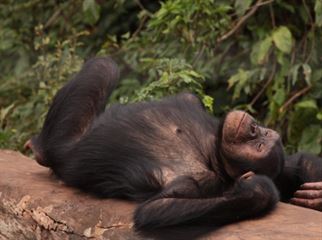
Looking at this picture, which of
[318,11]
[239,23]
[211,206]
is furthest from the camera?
[239,23]

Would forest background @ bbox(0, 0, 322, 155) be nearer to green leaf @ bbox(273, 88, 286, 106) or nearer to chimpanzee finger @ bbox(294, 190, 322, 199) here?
green leaf @ bbox(273, 88, 286, 106)

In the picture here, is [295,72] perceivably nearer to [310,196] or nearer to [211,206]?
[310,196]

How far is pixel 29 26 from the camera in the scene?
337 inches

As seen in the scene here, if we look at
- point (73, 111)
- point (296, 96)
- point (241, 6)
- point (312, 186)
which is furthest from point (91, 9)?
point (312, 186)

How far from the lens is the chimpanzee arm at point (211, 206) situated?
3451mm

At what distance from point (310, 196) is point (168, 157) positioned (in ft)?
2.21

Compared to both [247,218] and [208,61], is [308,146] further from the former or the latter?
[247,218]

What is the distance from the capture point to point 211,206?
3443 millimetres

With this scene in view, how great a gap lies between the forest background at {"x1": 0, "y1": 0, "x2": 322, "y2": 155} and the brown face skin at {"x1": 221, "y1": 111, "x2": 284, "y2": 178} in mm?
1864

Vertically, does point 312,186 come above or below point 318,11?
below

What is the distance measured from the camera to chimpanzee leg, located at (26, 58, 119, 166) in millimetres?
4355

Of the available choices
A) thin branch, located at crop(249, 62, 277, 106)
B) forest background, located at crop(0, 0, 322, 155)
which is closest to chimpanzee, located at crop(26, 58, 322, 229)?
forest background, located at crop(0, 0, 322, 155)

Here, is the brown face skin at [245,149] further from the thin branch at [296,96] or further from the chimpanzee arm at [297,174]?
the thin branch at [296,96]

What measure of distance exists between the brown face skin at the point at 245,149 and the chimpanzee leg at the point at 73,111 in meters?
0.85
